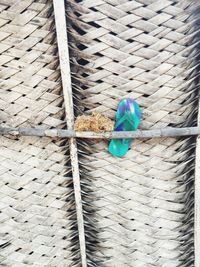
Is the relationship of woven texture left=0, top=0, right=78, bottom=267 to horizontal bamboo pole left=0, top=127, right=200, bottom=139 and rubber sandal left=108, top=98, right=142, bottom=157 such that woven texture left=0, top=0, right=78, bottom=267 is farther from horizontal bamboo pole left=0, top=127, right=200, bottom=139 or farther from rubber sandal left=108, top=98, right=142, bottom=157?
rubber sandal left=108, top=98, right=142, bottom=157

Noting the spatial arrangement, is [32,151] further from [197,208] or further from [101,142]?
[197,208]

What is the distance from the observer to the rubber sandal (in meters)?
0.96

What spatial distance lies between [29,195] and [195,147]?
0.62m

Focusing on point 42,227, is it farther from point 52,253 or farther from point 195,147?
point 195,147

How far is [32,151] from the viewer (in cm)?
103

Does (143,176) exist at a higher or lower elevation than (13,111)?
lower

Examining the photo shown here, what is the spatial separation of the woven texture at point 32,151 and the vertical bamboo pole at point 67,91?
0.03 meters

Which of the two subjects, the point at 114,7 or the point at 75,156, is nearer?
the point at 114,7

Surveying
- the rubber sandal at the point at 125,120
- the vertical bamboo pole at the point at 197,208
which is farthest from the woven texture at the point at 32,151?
the vertical bamboo pole at the point at 197,208

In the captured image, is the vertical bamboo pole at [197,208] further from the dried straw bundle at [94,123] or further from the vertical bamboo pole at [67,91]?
the vertical bamboo pole at [67,91]

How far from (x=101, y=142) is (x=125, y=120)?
122 mm

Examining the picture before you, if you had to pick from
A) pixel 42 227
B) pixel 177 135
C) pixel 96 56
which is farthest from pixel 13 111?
pixel 177 135

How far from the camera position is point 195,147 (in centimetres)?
101

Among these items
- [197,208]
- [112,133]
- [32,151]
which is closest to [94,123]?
[112,133]
